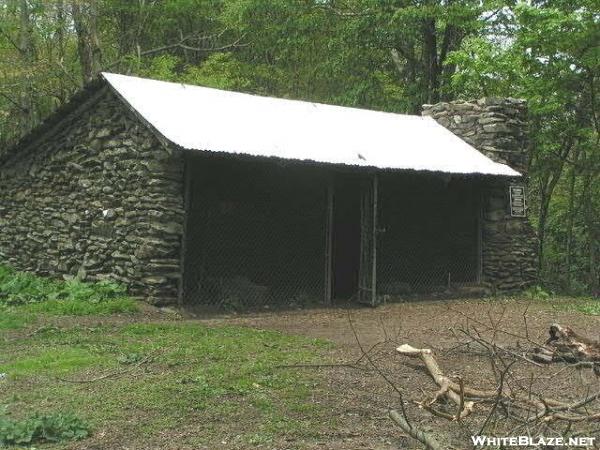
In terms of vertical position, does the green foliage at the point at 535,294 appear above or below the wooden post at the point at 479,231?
below

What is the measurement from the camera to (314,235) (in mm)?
11703

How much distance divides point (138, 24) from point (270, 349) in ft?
56.3

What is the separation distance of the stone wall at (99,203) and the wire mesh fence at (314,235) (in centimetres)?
63

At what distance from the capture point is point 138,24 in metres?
21.2

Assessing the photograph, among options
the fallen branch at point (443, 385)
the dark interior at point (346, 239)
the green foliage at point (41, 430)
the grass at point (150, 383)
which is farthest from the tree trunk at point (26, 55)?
the green foliage at point (41, 430)

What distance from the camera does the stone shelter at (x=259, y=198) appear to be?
31.2 feet

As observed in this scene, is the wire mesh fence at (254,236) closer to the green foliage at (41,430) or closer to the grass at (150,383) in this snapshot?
the grass at (150,383)

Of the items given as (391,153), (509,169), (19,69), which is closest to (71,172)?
(391,153)

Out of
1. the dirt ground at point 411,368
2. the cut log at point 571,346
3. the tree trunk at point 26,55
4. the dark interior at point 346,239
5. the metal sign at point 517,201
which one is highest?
the tree trunk at point 26,55

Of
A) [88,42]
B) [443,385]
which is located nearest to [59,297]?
[443,385]

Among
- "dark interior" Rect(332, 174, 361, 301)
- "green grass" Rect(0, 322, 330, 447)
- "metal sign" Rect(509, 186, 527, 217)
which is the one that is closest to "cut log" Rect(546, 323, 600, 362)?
"green grass" Rect(0, 322, 330, 447)

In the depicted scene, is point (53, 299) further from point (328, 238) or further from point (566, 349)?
point (566, 349)

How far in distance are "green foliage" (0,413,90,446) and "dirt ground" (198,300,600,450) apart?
4.18 ft

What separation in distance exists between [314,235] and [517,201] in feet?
14.2
